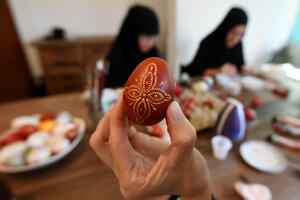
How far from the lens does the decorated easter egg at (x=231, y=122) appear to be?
1.65 ft

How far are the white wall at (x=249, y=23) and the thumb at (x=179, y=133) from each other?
1239 millimetres

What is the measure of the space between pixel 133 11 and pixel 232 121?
2.79ft

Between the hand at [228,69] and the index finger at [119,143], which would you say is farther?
the hand at [228,69]

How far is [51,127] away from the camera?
0.57 m

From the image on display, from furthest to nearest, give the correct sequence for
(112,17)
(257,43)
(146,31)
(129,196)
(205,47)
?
(112,17) → (257,43) → (205,47) → (146,31) → (129,196)

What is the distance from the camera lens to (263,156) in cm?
51

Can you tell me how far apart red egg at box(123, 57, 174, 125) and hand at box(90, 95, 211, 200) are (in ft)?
0.06

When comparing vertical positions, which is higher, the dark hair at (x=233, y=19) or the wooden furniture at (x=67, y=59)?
the dark hair at (x=233, y=19)

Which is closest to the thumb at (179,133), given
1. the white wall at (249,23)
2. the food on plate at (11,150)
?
the food on plate at (11,150)

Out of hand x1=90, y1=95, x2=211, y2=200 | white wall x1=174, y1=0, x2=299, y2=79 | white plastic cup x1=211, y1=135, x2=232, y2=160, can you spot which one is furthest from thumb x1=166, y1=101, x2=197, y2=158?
white wall x1=174, y1=0, x2=299, y2=79

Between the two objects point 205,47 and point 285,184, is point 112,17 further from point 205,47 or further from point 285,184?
point 285,184

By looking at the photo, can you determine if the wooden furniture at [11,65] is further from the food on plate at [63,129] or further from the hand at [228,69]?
the hand at [228,69]

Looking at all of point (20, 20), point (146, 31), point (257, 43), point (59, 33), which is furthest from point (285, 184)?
point (20, 20)

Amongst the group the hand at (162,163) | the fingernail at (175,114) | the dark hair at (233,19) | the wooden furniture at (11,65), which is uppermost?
the dark hair at (233,19)
